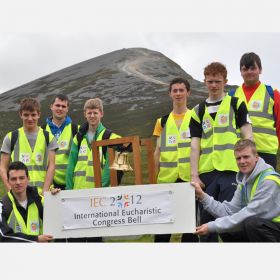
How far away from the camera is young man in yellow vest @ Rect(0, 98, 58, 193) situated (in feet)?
23.4

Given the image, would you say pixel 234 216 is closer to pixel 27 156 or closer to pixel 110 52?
pixel 27 156

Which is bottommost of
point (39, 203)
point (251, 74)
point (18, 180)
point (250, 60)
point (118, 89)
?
point (39, 203)

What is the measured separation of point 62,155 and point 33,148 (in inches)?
26.8

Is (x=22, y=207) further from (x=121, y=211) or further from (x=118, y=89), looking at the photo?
(x=118, y=89)

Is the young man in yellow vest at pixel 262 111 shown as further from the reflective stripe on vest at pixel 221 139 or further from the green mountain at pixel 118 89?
the green mountain at pixel 118 89

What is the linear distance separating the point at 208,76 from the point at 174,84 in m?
0.90

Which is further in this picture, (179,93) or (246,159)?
(179,93)

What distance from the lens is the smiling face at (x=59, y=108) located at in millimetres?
7809

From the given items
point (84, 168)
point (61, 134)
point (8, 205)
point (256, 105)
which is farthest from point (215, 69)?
point (8, 205)

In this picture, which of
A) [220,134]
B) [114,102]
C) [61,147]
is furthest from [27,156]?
[114,102]

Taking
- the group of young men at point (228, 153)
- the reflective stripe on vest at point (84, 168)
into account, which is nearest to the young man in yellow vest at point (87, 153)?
the reflective stripe on vest at point (84, 168)

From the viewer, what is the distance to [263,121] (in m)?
6.80

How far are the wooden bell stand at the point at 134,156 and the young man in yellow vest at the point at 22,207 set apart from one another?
0.82 m

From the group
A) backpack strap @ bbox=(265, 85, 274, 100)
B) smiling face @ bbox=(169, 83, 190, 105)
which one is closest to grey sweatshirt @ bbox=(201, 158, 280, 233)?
backpack strap @ bbox=(265, 85, 274, 100)
